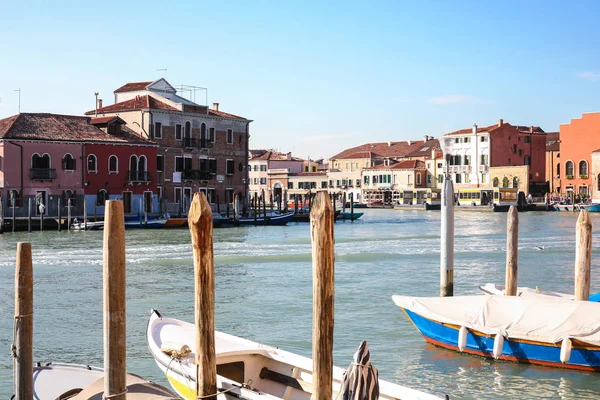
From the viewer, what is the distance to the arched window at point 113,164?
37000mm

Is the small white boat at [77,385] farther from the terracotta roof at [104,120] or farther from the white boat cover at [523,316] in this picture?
the terracotta roof at [104,120]

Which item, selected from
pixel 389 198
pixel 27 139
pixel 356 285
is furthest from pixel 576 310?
pixel 389 198

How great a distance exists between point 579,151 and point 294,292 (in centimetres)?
4733

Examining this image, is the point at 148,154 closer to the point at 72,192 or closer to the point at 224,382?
the point at 72,192

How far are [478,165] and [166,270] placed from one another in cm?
4801

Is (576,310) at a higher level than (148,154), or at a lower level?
lower

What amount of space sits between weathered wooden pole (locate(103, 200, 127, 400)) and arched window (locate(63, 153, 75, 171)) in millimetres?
31073

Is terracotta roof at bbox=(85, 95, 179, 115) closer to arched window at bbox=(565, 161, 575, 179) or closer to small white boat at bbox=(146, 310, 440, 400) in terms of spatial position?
arched window at bbox=(565, 161, 575, 179)

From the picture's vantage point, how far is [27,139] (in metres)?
34.2

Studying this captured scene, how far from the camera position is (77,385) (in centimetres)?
696

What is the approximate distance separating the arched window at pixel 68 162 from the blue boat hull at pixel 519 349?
91.2 ft

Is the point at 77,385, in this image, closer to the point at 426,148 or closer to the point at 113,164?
the point at 113,164

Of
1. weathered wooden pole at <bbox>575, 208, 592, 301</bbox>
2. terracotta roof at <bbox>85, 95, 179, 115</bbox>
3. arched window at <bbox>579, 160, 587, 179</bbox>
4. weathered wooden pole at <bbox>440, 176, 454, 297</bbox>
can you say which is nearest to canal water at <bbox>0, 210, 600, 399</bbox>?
weathered wooden pole at <bbox>440, 176, 454, 297</bbox>

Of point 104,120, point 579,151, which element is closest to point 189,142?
point 104,120
